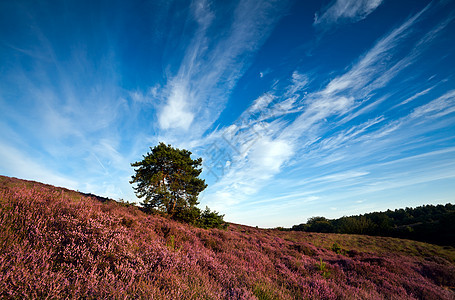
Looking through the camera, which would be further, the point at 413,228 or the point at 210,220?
the point at 413,228

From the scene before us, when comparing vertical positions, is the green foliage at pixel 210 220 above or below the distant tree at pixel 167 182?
below

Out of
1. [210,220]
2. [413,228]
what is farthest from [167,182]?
[413,228]

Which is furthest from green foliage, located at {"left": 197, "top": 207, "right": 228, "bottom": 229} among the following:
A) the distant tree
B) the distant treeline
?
the distant treeline

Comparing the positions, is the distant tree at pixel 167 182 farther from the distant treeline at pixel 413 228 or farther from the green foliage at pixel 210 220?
the distant treeline at pixel 413 228

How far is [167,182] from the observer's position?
14.6 meters

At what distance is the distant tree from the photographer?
13.1 metres

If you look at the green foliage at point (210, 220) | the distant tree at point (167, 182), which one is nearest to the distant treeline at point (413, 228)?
the green foliage at point (210, 220)

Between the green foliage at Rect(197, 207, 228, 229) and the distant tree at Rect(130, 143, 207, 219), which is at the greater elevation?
the distant tree at Rect(130, 143, 207, 219)

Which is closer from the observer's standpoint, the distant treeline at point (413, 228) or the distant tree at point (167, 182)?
the distant tree at point (167, 182)

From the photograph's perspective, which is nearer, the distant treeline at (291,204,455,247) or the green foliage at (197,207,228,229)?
the green foliage at (197,207,228,229)

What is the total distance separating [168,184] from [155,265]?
38.7 feet

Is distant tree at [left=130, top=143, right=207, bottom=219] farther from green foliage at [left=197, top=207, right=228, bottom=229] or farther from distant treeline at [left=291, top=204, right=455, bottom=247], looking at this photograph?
distant treeline at [left=291, top=204, right=455, bottom=247]

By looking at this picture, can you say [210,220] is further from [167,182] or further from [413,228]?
[413,228]

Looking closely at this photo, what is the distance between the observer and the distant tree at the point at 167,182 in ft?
43.0
